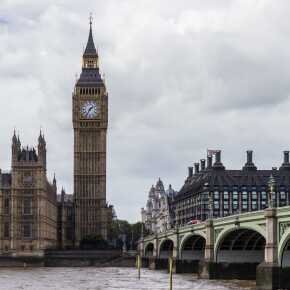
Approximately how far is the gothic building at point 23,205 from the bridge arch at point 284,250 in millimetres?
86457

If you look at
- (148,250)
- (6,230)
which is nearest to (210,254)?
(148,250)

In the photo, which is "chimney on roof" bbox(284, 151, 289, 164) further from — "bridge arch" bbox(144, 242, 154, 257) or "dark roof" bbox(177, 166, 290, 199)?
"bridge arch" bbox(144, 242, 154, 257)

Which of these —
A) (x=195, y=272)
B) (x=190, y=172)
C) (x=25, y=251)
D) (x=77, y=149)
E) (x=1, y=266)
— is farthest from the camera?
(x=190, y=172)

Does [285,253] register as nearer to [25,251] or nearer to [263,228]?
[263,228]

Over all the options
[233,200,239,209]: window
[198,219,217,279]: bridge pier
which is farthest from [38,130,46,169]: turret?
[198,219,217,279]: bridge pier

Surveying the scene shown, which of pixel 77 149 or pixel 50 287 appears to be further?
pixel 77 149

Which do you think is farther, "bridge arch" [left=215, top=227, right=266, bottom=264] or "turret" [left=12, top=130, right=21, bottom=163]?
"turret" [left=12, top=130, right=21, bottom=163]

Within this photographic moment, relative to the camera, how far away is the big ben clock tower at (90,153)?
16338 cm

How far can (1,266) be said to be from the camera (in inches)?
5059

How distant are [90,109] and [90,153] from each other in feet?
27.6

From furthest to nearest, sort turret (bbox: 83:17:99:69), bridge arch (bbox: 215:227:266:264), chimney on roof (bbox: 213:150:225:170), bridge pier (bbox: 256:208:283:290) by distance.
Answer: turret (bbox: 83:17:99:69)
chimney on roof (bbox: 213:150:225:170)
bridge arch (bbox: 215:227:266:264)
bridge pier (bbox: 256:208:283:290)

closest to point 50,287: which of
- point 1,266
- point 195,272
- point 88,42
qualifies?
point 195,272

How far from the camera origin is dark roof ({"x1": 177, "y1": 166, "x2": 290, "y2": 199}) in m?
161

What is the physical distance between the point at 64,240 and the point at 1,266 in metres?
41.1
